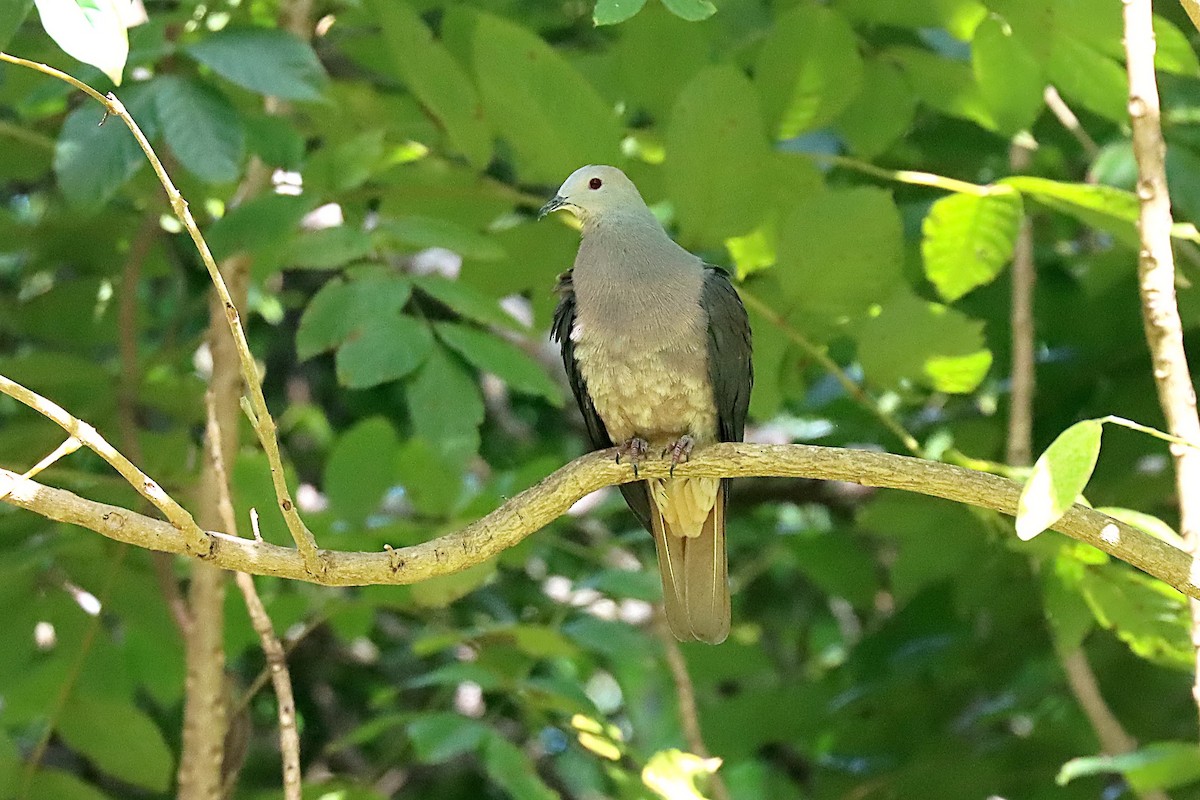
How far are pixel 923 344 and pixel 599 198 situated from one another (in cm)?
91

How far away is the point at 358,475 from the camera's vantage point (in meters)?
3.33

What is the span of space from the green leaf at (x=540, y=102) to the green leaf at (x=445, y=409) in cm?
58

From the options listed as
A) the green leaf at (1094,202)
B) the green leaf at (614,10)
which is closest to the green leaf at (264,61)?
the green leaf at (614,10)

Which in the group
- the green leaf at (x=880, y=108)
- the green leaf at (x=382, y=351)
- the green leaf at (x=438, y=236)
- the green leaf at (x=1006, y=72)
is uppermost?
the green leaf at (x=1006, y=72)

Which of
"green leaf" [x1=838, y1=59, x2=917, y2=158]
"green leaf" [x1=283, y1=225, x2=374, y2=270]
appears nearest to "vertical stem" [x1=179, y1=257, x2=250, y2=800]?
"green leaf" [x1=283, y1=225, x2=374, y2=270]

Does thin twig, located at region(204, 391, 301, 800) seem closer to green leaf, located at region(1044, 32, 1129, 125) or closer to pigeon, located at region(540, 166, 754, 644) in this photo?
pigeon, located at region(540, 166, 754, 644)

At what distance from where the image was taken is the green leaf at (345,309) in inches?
115

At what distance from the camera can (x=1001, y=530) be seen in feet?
10.6

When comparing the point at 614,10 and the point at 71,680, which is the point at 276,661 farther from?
the point at 614,10

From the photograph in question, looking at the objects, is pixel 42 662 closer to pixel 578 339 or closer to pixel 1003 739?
pixel 578 339

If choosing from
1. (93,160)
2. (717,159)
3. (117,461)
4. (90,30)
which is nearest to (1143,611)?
(717,159)

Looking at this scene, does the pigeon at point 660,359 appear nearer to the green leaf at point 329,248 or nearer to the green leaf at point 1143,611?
the green leaf at point 329,248

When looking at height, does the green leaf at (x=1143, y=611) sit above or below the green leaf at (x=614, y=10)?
below

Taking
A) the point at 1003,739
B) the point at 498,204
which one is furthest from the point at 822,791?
the point at 498,204
